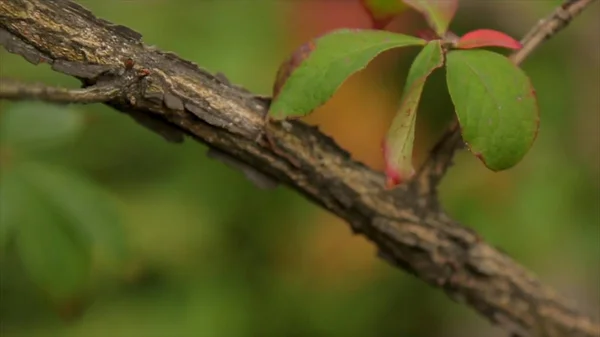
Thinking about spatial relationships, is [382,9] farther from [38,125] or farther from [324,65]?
[38,125]

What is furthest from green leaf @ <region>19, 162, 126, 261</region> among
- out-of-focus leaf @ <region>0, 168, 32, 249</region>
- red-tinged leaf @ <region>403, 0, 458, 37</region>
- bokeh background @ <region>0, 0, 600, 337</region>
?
red-tinged leaf @ <region>403, 0, 458, 37</region>

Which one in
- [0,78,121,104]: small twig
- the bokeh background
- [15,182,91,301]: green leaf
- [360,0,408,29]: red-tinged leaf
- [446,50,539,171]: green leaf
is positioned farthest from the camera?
the bokeh background

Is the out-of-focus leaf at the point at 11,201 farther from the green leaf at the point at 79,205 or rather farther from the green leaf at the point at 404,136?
the green leaf at the point at 404,136

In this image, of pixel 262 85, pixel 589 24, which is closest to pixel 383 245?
pixel 262 85

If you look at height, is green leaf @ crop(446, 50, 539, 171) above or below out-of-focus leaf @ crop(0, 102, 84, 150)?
above

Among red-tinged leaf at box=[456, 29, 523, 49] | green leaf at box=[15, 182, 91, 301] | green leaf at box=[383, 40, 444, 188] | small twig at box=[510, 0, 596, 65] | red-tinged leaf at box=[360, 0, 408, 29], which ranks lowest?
green leaf at box=[15, 182, 91, 301]

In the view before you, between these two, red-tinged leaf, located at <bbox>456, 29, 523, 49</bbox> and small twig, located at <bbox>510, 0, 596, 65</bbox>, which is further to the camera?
small twig, located at <bbox>510, 0, 596, 65</bbox>

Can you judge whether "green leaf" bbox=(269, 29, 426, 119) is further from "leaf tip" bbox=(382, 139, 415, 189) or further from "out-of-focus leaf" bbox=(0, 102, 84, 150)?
"out-of-focus leaf" bbox=(0, 102, 84, 150)
